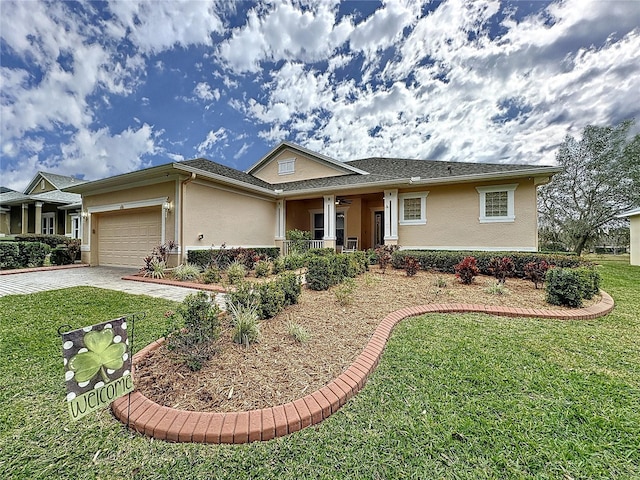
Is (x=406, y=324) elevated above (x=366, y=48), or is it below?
below

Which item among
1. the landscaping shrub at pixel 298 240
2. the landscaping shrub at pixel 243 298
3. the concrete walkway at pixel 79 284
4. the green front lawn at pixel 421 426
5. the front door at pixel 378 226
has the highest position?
the front door at pixel 378 226

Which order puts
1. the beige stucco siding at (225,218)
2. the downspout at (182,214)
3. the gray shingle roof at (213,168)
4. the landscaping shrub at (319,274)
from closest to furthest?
the landscaping shrub at (319,274) < the downspout at (182,214) < the beige stucco siding at (225,218) < the gray shingle roof at (213,168)

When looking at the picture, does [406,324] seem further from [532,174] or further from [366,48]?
[366,48]

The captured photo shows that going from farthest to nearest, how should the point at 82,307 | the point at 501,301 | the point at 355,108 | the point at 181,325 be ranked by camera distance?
the point at 355,108 → the point at 501,301 → the point at 82,307 → the point at 181,325

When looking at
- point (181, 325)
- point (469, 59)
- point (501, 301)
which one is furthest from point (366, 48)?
point (181, 325)

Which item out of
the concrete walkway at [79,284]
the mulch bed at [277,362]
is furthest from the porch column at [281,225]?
the mulch bed at [277,362]

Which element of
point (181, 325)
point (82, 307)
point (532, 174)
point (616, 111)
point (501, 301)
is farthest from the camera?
point (616, 111)

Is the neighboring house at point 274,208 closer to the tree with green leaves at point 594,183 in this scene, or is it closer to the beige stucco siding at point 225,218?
the beige stucco siding at point 225,218

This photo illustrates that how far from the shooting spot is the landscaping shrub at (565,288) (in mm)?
4727

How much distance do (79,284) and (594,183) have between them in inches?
1188

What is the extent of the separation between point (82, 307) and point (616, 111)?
97.7 ft

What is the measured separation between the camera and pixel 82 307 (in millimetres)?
4773

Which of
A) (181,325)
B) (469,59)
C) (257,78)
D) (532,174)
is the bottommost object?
(181,325)

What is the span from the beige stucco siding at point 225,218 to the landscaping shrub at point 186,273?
3.58 feet
